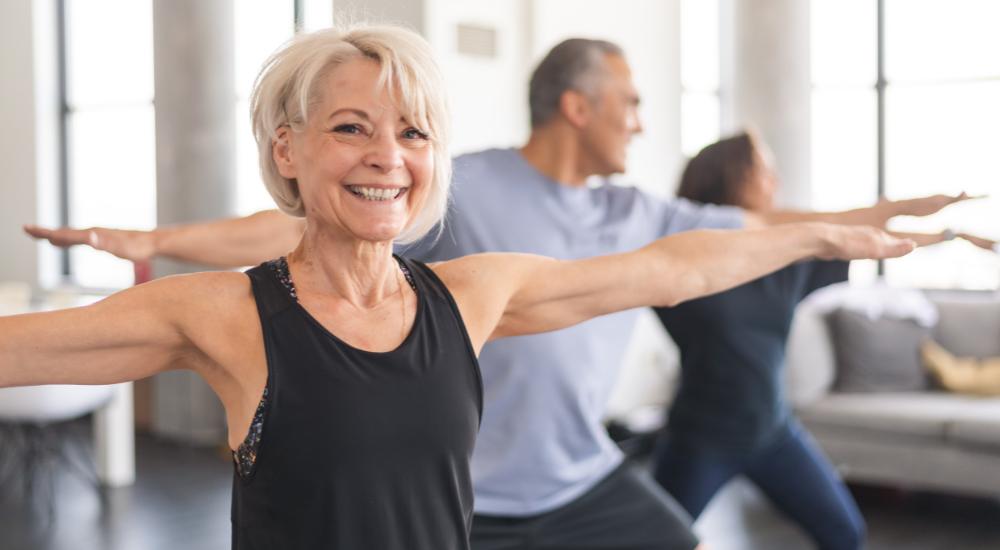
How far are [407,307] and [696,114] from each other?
529cm

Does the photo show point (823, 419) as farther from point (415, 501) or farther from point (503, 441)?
point (415, 501)

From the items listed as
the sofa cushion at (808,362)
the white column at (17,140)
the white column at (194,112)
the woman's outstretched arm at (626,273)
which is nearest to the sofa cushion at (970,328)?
the sofa cushion at (808,362)

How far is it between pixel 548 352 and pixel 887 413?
2801mm

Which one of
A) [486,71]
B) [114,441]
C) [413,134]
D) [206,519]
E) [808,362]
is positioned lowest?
[206,519]

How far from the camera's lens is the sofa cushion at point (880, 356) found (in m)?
4.77

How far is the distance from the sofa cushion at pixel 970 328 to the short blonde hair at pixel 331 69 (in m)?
4.05

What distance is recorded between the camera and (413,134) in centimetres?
133

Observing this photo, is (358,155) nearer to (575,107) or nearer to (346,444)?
(346,444)

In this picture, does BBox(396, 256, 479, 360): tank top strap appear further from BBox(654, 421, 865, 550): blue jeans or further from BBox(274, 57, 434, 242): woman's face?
BBox(654, 421, 865, 550): blue jeans

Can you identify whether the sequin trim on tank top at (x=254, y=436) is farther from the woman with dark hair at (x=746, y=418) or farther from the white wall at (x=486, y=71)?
the white wall at (x=486, y=71)

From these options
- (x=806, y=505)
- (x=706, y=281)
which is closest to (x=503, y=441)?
(x=706, y=281)

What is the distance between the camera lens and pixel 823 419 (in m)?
4.63

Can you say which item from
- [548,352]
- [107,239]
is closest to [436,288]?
[107,239]

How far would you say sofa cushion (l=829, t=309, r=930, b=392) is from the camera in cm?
477
